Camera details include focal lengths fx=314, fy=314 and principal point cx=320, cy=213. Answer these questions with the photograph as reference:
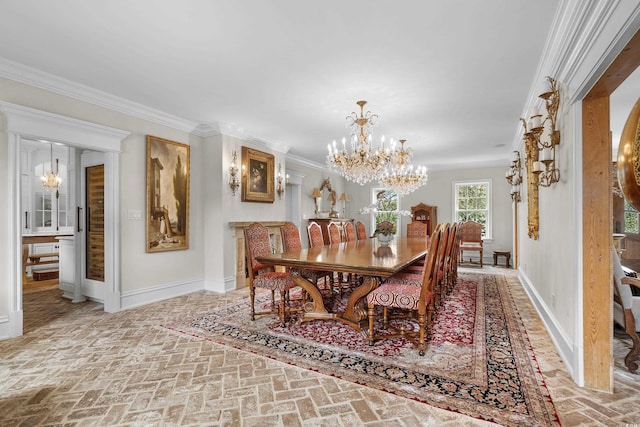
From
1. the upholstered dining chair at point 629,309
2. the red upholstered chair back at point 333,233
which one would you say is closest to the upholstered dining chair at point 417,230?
the red upholstered chair back at point 333,233

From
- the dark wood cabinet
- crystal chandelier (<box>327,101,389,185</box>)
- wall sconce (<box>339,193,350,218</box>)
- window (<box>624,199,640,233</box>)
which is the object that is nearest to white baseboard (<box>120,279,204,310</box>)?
crystal chandelier (<box>327,101,389,185</box>)

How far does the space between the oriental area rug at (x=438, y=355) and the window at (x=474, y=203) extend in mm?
4519

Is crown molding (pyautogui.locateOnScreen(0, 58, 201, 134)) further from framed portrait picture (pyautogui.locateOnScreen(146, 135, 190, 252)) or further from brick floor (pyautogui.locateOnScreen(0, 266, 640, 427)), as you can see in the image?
brick floor (pyautogui.locateOnScreen(0, 266, 640, 427))

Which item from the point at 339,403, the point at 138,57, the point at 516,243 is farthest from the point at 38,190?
the point at 516,243

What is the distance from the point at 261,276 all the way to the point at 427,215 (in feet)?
19.9

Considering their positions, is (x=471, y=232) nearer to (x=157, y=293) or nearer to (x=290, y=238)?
(x=290, y=238)

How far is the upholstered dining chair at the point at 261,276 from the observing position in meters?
3.26

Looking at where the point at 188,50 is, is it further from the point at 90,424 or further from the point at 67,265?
the point at 67,265

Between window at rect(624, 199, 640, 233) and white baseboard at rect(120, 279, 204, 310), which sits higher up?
window at rect(624, 199, 640, 233)

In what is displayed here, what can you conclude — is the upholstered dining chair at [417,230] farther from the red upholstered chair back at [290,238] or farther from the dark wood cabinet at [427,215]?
the red upholstered chair back at [290,238]

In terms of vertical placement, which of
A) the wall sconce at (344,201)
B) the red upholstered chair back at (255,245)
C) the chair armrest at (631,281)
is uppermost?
the wall sconce at (344,201)

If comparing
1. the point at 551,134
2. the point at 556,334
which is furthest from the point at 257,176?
the point at 556,334

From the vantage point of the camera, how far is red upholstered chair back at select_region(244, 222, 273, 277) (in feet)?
11.3

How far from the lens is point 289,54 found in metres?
2.78
